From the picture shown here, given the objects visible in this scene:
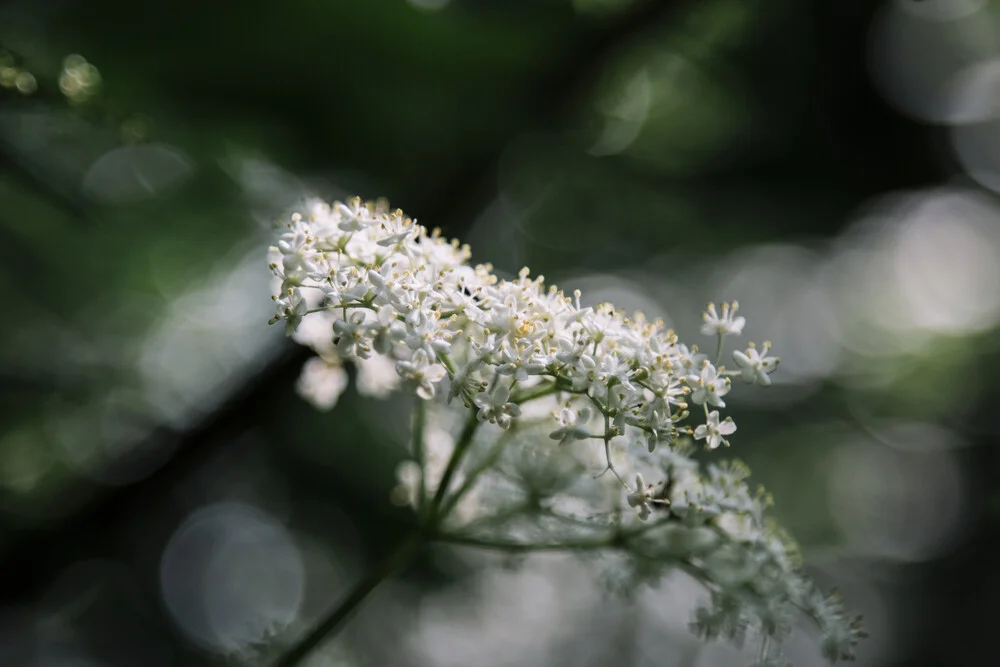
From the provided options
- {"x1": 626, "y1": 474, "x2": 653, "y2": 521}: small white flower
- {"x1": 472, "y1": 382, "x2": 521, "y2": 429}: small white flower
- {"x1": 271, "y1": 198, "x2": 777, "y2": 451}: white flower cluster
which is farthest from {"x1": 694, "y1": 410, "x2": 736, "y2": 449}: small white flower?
{"x1": 472, "y1": 382, "x2": 521, "y2": 429}: small white flower

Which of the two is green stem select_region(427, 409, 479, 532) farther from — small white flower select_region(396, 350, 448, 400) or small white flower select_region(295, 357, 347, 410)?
small white flower select_region(295, 357, 347, 410)

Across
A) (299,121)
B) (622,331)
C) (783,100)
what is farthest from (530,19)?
(622,331)

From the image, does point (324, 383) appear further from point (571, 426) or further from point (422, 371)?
point (571, 426)

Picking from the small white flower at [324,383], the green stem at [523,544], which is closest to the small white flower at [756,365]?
the green stem at [523,544]

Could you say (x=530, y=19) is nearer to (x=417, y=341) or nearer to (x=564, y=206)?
(x=564, y=206)

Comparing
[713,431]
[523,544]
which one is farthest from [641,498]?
[523,544]

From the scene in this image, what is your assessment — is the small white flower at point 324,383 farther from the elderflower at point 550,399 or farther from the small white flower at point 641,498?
the small white flower at point 641,498
